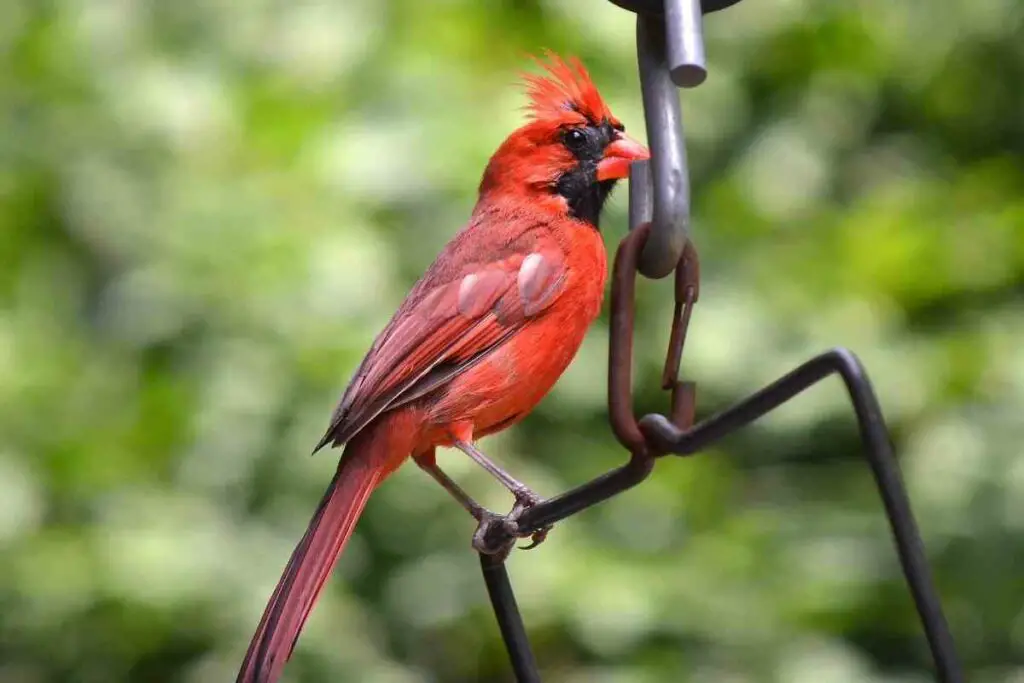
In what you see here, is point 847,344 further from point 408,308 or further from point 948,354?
point 408,308

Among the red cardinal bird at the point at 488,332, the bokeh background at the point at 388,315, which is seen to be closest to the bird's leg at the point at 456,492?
the red cardinal bird at the point at 488,332

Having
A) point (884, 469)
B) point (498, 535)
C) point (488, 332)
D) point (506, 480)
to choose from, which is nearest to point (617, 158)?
point (488, 332)

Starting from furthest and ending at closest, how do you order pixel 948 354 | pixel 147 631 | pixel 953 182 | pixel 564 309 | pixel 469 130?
pixel 953 182, pixel 469 130, pixel 948 354, pixel 147 631, pixel 564 309

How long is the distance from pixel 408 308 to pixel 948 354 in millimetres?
1534

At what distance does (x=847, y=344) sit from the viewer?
352 cm

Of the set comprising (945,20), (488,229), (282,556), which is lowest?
(282,556)

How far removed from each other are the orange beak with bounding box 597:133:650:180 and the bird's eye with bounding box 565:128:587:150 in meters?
0.04

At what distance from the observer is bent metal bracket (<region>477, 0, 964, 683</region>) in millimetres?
1406

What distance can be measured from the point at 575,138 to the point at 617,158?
3.3 inches

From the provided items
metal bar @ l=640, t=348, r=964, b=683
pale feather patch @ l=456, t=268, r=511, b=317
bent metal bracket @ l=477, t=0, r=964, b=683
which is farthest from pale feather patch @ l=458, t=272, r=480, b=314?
metal bar @ l=640, t=348, r=964, b=683

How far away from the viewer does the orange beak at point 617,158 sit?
94.0 inches

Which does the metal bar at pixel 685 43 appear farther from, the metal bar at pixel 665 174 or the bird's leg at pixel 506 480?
the bird's leg at pixel 506 480

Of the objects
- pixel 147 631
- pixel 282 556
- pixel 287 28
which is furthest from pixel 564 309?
pixel 287 28

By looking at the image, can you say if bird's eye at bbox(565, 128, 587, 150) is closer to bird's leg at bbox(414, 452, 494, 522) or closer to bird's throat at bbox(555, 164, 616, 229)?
bird's throat at bbox(555, 164, 616, 229)
